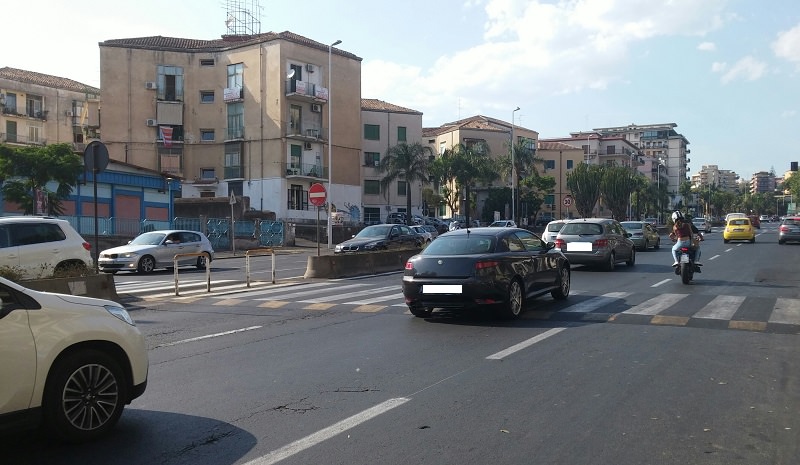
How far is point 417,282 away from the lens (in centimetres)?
1059

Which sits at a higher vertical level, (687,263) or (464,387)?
(687,263)

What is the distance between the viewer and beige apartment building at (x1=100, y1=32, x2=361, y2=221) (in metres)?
54.9

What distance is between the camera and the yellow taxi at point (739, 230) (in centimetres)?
3728

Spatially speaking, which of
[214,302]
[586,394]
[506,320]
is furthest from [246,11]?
[586,394]

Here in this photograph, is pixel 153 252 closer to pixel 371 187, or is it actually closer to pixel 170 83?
pixel 170 83

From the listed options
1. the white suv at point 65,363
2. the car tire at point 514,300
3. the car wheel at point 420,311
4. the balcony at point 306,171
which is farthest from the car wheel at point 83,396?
the balcony at point 306,171

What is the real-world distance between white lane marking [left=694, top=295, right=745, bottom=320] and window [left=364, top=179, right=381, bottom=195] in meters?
55.1

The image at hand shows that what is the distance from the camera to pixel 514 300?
10.6 m

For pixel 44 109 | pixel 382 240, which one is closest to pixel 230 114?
pixel 44 109

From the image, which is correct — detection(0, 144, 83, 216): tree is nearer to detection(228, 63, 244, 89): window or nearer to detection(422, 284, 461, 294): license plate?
detection(422, 284, 461, 294): license plate

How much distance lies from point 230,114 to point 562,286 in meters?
49.0

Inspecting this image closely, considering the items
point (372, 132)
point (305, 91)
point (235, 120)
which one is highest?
point (305, 91)

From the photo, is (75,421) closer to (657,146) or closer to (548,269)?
(548,269)

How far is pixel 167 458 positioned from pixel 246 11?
210ft
